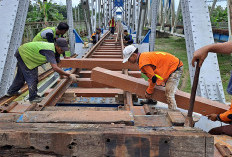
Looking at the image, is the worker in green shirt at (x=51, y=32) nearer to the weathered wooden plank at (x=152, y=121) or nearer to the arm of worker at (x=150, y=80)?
the arm of worker at (x=150, y=80)

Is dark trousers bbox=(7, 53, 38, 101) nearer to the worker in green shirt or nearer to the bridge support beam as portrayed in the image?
the bridge support beam

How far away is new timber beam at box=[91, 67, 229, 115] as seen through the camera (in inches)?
109

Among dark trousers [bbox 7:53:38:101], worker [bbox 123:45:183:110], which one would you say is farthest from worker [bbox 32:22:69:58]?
worker [bbox 123:45:183:110]

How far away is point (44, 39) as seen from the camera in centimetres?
481

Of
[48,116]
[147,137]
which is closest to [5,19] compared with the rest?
[48,116]

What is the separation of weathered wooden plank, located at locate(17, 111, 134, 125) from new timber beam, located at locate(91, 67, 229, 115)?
1.33 meters

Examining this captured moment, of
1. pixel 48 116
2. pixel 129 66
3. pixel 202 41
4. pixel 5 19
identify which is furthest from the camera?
pixel 129 66

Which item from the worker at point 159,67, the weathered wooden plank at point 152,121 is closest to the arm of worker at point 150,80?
the worker at point 159,67

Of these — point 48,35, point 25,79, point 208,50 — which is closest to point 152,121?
point 208,50

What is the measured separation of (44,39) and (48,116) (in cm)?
361

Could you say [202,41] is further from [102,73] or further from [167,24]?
[167,24]

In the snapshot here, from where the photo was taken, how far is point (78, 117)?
1649mm

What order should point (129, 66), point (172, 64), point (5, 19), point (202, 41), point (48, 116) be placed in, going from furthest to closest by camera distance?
1. point (129, 66)
2. point (172, 64)
3. point (5, 19)
4. point (202, 41)
5. point (48, 116)

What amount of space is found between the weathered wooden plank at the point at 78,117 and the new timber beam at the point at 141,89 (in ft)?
4.38
